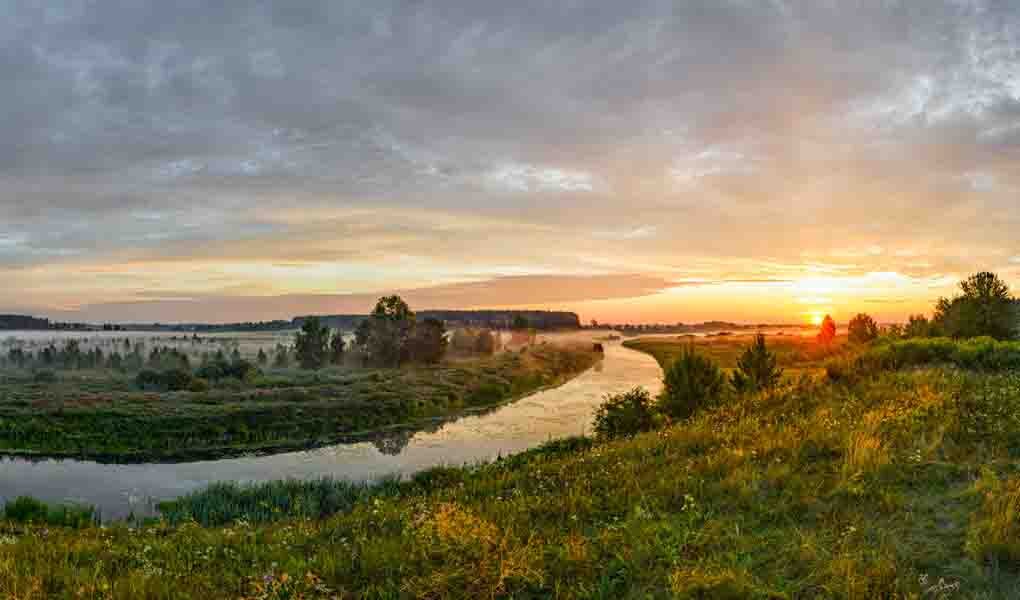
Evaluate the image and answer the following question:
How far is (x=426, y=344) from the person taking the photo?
72000 mm

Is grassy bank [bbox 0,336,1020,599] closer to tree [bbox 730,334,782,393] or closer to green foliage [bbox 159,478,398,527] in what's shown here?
green foliage [bbox 159,478,398,527]

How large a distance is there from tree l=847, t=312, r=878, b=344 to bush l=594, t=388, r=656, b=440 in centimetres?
3751

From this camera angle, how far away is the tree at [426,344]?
71.9 meters

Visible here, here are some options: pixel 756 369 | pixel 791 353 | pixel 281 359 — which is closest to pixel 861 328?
pixel 791 353

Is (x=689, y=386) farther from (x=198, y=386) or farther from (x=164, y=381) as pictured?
(x=164, y=381)

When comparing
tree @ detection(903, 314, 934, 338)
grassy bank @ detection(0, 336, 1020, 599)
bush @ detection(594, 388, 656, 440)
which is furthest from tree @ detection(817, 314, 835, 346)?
grassy bank @ detection(0, 336, 1020, 599)

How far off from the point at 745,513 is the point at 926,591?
2.29 metres

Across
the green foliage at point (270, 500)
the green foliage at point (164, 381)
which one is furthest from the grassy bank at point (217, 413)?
the green foliage at point (270, 500)

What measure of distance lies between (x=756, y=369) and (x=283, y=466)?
74.6 ft

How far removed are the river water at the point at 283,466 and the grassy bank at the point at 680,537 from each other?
567 inches

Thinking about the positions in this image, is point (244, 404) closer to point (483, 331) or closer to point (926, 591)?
point (926, 591)

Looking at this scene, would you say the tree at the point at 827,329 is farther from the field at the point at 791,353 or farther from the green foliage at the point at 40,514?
the green foliage at the point at 40,514

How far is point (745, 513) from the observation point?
23.5 feet

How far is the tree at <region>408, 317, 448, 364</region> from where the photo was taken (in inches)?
2832
